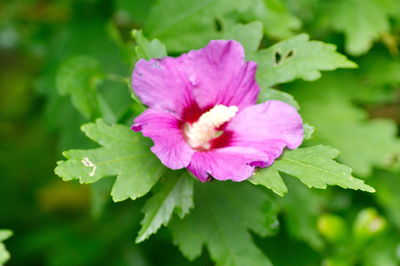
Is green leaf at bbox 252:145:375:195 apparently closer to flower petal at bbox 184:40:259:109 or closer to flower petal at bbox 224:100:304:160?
flower petal at bbox 224:100:304:160

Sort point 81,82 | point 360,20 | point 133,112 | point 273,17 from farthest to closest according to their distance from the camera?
point 360,20
point 273,17
point 81,82
point 133,112

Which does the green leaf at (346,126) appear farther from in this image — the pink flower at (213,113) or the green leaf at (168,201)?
the green leaf at (168,201)

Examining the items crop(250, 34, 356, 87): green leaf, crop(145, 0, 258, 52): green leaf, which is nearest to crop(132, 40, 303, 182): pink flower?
crop(250, 34, 356, 87): green leaf

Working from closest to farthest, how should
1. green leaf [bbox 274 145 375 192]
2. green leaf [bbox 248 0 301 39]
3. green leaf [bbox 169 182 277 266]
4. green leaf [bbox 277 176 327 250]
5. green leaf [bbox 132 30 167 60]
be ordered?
green leaf [bbox 274 145 375 192] → green leaf [bbox 132 30 167 60] → green leaf [bbox 169 182 277 266] → green leaf [bbox 248 0 301 39] → green leaf [bbox 277 176 327 250]

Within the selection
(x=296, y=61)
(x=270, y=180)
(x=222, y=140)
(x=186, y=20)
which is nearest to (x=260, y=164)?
(x=270, y=180)

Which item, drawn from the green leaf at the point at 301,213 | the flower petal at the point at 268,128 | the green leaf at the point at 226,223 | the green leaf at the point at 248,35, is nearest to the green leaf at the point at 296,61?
the green leaf at the point at 248,35

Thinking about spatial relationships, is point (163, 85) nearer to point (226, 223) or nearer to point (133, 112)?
point (133, 112)
